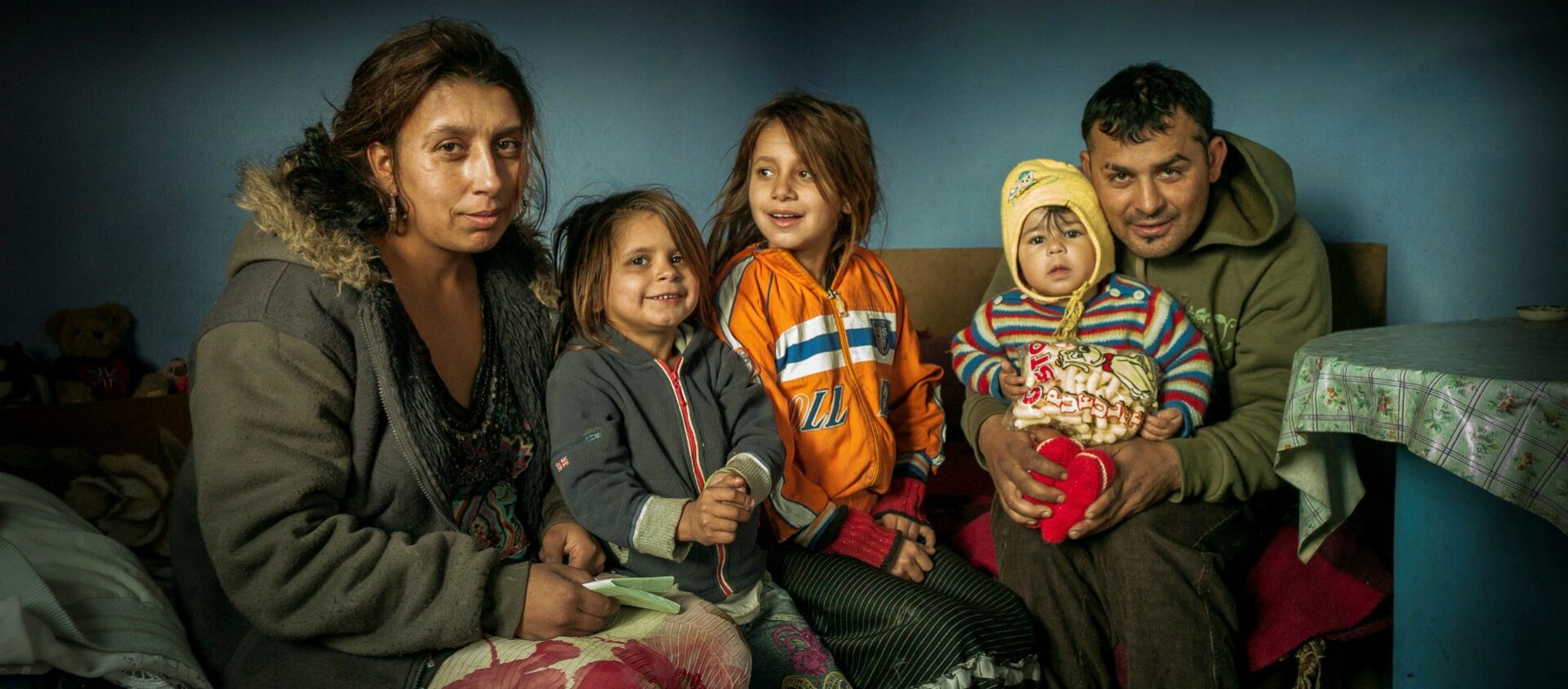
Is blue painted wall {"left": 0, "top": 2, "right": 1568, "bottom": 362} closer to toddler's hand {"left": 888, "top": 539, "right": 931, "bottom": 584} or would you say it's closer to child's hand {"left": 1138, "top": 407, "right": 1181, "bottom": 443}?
child's hand {"left": 1138, "top": 407, "right": 1181, "bottom": 443}

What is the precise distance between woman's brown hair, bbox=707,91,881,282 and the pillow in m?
1.27

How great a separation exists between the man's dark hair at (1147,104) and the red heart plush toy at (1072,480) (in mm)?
686

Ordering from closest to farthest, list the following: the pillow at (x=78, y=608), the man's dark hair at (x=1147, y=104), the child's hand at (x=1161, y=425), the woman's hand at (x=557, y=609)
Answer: the pillow at (x=78, y=608) → the woman's hand at (x=557, y=609) → the child's hand at (x=1161, y=425) → the man's dark hair at (x=1147, y=104)

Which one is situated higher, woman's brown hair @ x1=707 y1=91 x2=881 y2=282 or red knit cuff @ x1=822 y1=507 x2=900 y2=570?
woman's brown hair @ x1=707 y1=91 x2=881 y2=282

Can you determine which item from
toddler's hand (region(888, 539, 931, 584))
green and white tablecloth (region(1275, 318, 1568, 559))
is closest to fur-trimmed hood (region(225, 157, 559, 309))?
toddler's hand (region(888, 539, 931, 584))

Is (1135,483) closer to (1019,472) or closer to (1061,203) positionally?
(1019,472)

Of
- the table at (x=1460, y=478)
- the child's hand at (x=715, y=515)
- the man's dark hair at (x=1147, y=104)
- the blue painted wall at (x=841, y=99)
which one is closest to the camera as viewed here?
the table at (x=1460, y=478)

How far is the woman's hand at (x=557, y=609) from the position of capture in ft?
5.20

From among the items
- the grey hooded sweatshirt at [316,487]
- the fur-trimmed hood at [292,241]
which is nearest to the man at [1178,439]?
the grey hooded sweatshirt at [316,487]

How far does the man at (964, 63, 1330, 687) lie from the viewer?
1.94 meters

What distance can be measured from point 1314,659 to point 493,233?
175cm

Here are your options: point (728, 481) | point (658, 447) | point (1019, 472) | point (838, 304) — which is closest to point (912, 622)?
point (1019, 472)

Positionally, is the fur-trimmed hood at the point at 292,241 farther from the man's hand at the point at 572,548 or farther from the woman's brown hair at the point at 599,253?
the man's hand at the point at 572,548

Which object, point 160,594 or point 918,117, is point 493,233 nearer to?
point 160,594
